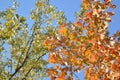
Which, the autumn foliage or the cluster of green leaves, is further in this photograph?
the cluster of green leaves

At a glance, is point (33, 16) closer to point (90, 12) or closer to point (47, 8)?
point (47, 8)

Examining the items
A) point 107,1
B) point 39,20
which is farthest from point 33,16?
point 107,1

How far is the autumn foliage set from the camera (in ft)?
21.1

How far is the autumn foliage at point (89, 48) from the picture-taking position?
21.1ft

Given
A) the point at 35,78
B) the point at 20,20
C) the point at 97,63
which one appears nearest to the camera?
the point at 97,63

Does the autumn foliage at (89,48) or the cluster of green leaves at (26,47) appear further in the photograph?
the cluster of green leaves at (26,47)

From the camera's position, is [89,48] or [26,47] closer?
[89,48]

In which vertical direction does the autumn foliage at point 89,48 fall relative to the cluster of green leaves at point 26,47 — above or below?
below

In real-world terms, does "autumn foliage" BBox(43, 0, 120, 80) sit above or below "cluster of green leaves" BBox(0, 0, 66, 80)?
below

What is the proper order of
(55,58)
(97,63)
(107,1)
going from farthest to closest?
(107,1), (55,58), (97,63)

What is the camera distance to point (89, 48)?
696cm

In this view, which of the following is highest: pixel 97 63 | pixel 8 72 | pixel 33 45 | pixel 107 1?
pixel 33 45

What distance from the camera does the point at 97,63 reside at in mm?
6625

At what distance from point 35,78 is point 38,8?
16.6 ft
